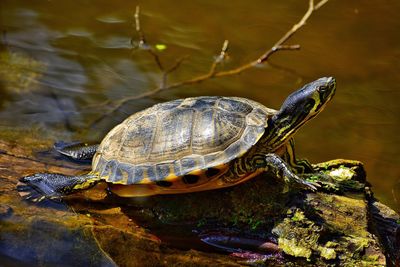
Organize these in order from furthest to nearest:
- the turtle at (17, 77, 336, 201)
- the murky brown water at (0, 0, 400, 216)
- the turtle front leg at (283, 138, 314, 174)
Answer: the murky brown water at (0, 0, 400, 216) → the turtle front leg at (283, 138, 314, 174) → the turtle at (17, 77, 336, 201)

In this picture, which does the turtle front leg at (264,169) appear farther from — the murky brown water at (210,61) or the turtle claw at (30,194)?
the murky brown water at (210,61)

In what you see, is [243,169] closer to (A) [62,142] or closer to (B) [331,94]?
(B) [331,94]

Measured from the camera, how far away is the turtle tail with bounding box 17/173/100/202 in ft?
13.2

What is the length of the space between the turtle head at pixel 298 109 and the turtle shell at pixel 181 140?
4.7 inches

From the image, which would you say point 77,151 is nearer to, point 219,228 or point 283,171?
point 219,228

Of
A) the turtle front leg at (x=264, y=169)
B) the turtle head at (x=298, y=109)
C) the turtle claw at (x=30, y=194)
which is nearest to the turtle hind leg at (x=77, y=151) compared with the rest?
the turtle claw at (x=30, y=194)

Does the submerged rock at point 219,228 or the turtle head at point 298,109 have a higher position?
the turtle head at point 298,109

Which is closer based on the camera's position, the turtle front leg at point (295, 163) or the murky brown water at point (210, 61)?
the turtle front leg at point (295, 163)

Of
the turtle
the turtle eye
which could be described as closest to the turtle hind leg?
the turtle

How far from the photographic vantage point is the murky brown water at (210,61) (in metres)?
5.94

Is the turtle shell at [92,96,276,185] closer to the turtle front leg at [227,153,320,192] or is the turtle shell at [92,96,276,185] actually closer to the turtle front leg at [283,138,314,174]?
the turtle front leg at [227,153,320,192]

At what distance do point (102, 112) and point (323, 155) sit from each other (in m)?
2.65

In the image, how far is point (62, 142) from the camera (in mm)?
5066

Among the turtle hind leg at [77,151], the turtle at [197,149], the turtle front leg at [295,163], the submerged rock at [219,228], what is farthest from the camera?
the turtle hind leg at [77,151]
